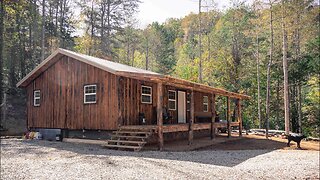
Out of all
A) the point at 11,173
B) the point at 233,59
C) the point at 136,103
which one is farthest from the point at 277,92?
the point at 11,173

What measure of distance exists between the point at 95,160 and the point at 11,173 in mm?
2235

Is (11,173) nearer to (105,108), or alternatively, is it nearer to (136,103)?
(105,108)

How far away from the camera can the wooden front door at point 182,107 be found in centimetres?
1628

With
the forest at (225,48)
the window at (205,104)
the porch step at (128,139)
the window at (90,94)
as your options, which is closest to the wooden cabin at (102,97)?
the window at (90,94)

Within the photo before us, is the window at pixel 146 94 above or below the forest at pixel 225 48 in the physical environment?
below

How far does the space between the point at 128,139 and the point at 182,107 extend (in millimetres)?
5977

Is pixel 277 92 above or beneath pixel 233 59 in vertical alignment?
beneath

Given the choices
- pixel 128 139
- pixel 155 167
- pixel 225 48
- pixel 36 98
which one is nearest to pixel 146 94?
pixel 128 139

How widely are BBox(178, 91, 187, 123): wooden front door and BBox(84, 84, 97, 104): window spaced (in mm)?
5394

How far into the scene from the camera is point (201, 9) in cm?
2539

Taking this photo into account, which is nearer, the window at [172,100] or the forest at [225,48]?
the window at [172,100]

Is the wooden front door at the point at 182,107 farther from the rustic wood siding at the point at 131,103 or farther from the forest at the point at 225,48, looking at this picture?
the forest at the point at 225,48

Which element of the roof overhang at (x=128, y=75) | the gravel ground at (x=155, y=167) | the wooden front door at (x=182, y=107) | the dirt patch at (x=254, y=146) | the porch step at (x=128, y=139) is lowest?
the dirt patch at (x=254, y=146)

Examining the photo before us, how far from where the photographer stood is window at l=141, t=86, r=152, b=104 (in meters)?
13.5
